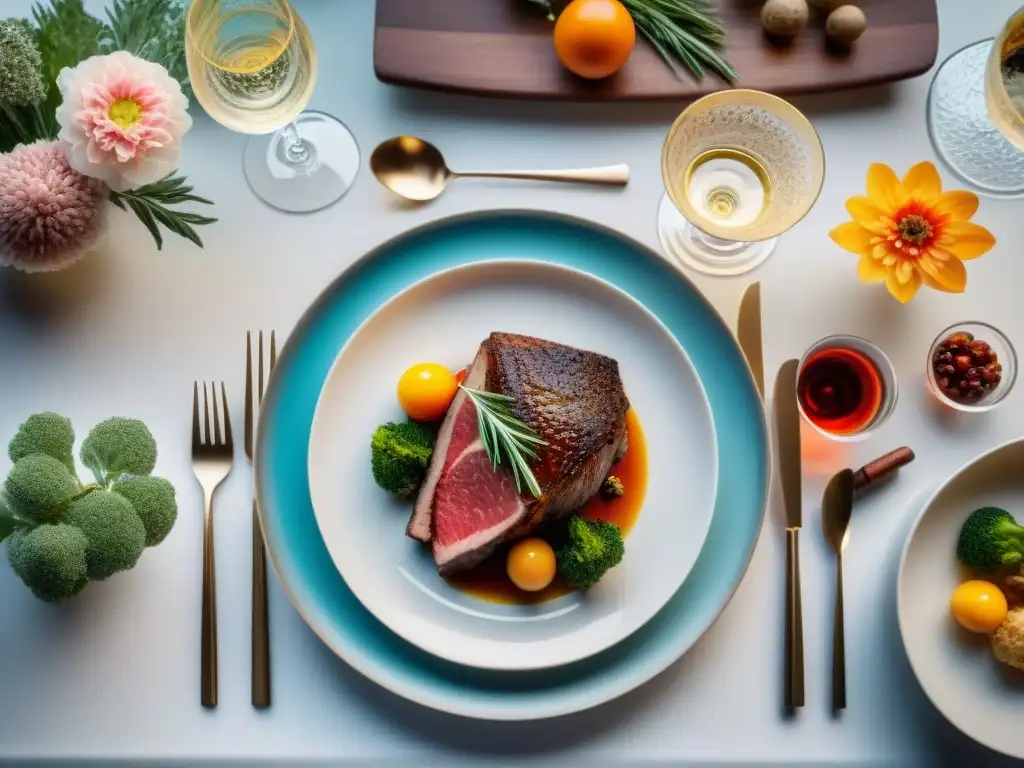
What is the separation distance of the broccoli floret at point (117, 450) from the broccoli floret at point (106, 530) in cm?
6

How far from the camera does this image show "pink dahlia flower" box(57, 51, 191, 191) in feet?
4.28

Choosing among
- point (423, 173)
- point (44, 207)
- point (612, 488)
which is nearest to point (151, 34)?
point (44, 207)

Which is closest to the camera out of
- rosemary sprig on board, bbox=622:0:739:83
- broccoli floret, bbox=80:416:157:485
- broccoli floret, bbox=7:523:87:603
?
broccoli floret, bbox=7:523:87:603

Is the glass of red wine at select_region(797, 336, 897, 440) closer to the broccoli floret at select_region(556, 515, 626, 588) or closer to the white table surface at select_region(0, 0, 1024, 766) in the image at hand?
the white table surface at select_region(0, 0, 1024, 766)

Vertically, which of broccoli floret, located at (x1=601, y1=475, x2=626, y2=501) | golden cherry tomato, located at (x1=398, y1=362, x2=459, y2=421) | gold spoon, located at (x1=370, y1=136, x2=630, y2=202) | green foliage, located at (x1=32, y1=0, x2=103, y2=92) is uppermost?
green foliage, located at (x1=32, y1=0, x2=103, y2=92)

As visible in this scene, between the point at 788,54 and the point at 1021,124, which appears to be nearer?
the point at 1021,124

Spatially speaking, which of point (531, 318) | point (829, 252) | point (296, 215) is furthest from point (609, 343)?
point (296, 215)

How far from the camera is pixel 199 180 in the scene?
160 centimetres

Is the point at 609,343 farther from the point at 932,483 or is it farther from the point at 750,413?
the point at 932,483

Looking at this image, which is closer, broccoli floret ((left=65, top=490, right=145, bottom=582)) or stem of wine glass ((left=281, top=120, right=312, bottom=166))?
broccoli floret ((left=65, top=490, right=145, bottom=582))

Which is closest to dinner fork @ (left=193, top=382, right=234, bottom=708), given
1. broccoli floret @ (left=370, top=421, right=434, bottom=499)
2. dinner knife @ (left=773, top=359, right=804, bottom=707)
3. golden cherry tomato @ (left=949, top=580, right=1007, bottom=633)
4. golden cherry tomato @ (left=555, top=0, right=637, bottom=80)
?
broccoli floret @ (left=370, top=421, right=434, bottom=499)

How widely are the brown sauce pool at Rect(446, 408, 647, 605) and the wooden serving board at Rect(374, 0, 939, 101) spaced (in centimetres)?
61

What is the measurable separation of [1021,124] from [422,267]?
102 cm

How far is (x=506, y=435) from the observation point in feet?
4.47
